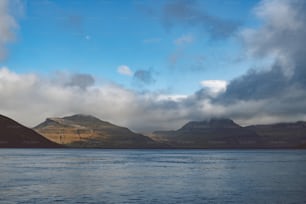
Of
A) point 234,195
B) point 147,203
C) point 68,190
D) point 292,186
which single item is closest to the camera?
point 147,203

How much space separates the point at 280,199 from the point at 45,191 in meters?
34.8

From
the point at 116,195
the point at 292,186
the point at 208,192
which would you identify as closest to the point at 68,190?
the point at 116,195

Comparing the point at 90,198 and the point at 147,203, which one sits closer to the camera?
the point at 147,203

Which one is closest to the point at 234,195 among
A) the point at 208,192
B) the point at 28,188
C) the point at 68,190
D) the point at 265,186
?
the point at 208,192

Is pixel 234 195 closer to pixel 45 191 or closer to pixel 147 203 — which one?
pixel 147 203

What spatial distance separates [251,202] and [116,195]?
18.9 meters

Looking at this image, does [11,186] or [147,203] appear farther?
[11,186]

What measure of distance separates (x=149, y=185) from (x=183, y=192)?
11.3 meters

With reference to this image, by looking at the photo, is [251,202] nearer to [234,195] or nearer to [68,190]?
[234,195]

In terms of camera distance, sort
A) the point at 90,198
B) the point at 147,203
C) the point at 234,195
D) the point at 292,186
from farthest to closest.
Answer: the point at 292,186 → the point at 234,195 → the point at 90,198 → the point at 147,203

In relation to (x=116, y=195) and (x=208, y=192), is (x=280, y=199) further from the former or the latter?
(x=116, y=195)

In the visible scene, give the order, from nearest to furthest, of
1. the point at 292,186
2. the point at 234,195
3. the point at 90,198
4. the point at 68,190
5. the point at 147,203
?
1. the point at 147,203
2. the point at 90,198
3. the point at 234,195
4. the point at 68,190
5. the point at 292,186

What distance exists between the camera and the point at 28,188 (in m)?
67.6

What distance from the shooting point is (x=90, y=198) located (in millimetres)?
56844
